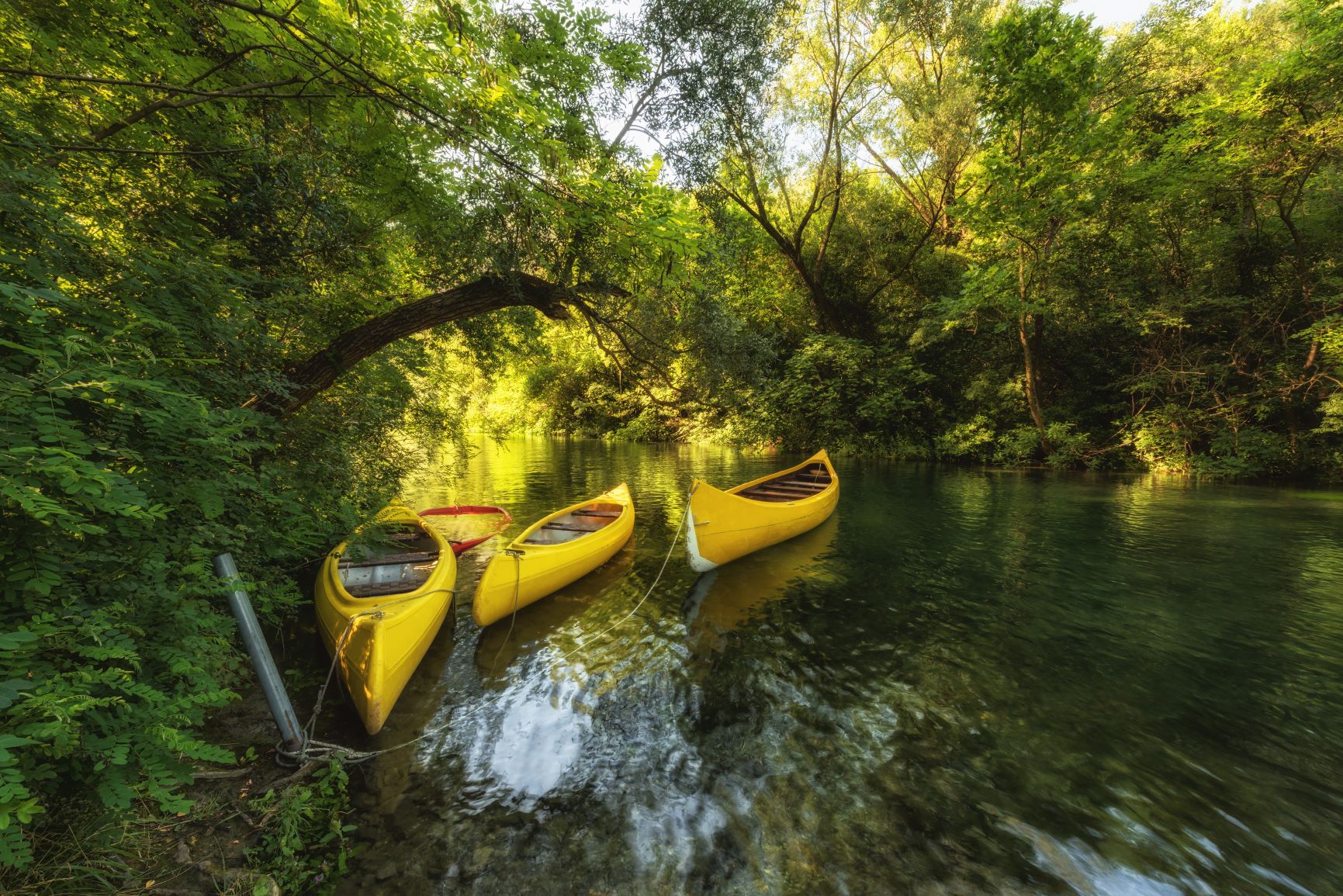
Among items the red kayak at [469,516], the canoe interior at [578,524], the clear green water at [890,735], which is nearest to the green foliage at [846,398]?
the red kayak at [469,516]

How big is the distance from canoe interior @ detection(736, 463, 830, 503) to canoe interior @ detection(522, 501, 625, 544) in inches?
108

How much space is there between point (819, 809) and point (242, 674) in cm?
428

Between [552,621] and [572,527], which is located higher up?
[572,527]

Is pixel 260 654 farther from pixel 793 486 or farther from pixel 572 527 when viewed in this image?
pixel 793 486

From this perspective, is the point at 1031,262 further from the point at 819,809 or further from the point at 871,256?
the point at 819,809

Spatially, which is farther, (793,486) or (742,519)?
(793,486)

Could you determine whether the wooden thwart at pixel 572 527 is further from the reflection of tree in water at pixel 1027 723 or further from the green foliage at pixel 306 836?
the green foliage at pixel 306 836

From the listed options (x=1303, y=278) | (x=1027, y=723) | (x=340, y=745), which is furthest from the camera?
(x=1303, y=278)

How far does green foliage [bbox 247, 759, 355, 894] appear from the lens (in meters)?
2.67

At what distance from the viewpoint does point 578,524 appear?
8.42 meters

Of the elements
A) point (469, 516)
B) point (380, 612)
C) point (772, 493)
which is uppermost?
point (380, 612)

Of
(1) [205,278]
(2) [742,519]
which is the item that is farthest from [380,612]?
(2) [742,519]

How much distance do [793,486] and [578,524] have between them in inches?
217

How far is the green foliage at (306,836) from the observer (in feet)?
8.75
